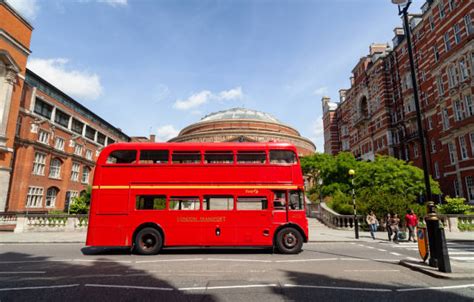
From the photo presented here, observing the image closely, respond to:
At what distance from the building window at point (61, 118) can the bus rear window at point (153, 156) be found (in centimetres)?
3244

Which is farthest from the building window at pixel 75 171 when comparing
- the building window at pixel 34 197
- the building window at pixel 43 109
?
the building window at pixel 43 109

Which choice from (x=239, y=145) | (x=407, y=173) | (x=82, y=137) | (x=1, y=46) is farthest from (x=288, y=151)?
(x=82, y=137)

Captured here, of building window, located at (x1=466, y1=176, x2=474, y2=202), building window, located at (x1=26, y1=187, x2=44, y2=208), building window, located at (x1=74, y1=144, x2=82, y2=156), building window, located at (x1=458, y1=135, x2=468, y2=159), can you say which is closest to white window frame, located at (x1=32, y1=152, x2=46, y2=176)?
building window, located at (x1=26, y1=187, x2=44, y2=208)

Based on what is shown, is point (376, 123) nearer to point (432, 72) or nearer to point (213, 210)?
point (432, 72)

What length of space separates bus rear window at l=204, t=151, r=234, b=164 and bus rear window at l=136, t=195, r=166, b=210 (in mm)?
2393

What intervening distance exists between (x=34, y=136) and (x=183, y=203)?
2947 cm

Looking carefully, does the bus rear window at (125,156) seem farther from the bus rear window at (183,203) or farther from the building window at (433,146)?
the building window at (433,146)

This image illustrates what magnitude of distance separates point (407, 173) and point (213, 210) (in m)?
20.9

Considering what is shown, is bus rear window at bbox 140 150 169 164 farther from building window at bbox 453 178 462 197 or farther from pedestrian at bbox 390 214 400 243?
building window at bbox 453 178 462 197

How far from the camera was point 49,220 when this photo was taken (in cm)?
1934

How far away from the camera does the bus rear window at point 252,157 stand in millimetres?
10898

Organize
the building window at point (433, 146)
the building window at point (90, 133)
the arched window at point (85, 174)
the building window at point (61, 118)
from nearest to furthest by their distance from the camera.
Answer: the building window at point (433, 146) → the building window at point (61, 118) → the arched window at point (85, 174) → the building window at point (90, 133)

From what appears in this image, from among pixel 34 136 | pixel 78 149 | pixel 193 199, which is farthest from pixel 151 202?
pixel 78 149

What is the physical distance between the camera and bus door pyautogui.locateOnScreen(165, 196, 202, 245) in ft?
34.0
